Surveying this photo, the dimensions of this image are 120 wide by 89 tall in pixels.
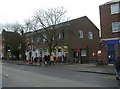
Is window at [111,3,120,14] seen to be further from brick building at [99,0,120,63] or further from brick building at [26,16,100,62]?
brick building at [26,16,100,62]

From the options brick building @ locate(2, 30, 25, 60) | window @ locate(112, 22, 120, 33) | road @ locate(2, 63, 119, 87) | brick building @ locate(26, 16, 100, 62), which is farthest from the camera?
brick building @ locate(2, 30, 25, 60)

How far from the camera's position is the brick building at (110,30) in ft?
121

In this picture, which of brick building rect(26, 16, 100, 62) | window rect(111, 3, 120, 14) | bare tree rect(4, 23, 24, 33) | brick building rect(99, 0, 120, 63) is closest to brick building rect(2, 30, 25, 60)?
bare tree rect(4, 23, 24, 33)

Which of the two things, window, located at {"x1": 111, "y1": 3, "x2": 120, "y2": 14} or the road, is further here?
window, located at {"x1": 111, "y1": 3, "x2": 120, "y2": 14}

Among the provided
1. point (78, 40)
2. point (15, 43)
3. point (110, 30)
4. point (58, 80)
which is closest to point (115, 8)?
point (110, 30)

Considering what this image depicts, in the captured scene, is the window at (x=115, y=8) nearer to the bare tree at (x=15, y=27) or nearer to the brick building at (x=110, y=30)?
the brick building at (x=110, y=30)

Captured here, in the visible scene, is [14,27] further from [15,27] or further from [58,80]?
[58,80]

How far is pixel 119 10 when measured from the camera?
1449 inches

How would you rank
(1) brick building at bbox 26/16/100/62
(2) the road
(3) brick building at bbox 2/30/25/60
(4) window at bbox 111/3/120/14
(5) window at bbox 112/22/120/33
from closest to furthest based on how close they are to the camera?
1. (2) the road
2. (5) window at bbox 112/22/120/33
3. (4) window at bbox 111/3/120/14
4. (1) brick building at bbox 26/16/100/62
5. (3) brick building at bbox 2/30/25/60

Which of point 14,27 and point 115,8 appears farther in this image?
point 14,27

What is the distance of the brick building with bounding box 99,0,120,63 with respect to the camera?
121 feet

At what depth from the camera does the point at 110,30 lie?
124 feet

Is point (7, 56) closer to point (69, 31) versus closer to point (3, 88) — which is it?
point (69, 31)

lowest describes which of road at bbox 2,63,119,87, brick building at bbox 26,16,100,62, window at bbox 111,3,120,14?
road at bbox 2,63,119,87
